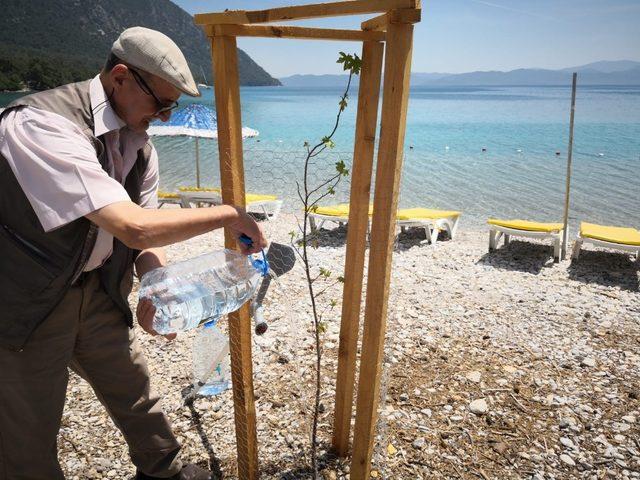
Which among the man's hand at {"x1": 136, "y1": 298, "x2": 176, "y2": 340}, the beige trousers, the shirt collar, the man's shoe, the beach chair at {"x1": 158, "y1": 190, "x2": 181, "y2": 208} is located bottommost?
the man's shoe

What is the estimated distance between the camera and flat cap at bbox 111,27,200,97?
182 centimetres

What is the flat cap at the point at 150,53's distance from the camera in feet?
5.97

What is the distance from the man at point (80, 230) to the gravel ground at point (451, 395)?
824mm

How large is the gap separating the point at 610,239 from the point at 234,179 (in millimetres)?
7184

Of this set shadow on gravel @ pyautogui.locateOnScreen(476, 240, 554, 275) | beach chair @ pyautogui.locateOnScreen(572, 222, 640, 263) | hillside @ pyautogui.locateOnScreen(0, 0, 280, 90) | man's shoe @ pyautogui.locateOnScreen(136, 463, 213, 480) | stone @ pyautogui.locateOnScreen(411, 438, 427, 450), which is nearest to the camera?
man's shoe @ pyautogui.locateOnScreen(136, 463, 213, 480)

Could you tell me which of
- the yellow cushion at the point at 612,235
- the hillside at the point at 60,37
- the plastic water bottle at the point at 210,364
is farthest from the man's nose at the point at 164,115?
the hillside at the point at 60,37

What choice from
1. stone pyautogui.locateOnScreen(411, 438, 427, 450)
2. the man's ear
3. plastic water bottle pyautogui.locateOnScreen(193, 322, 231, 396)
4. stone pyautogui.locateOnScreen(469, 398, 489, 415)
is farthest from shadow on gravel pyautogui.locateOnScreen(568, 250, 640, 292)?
the man's ear

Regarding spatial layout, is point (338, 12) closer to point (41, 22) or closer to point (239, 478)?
point (239, 478)

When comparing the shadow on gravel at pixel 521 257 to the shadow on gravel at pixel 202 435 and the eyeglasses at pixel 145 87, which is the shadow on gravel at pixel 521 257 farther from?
the eyeglasses at pixel 145 87

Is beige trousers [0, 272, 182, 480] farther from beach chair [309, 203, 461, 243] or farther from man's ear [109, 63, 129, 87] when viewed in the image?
beach chair [309, 203, 461, 243]

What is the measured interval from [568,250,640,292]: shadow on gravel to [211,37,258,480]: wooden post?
6.14 meters

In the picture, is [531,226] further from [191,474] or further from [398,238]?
[191,474]

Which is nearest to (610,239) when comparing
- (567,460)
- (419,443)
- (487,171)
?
(567,460)

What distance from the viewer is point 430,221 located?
29.7 ft
